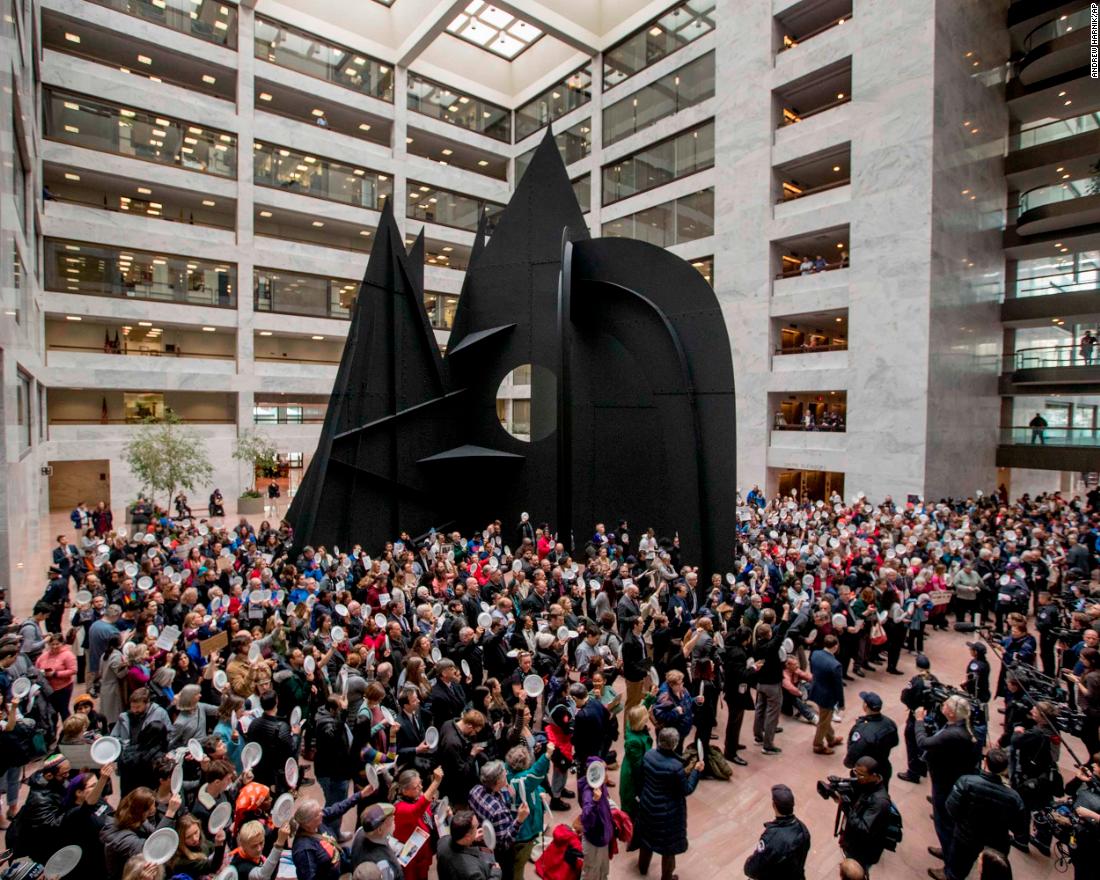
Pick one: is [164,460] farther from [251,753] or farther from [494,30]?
[494,30]

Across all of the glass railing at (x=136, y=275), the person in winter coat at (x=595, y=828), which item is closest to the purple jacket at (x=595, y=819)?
the person in winter coat at (x=595, y=828)

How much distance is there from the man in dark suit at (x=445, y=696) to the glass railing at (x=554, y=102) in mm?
35138

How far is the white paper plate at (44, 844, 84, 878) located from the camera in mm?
3521

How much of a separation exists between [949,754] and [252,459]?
94.0 feet

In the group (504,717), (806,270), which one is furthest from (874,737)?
(806,270)

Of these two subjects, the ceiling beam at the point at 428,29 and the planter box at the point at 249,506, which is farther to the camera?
the ceiling beam at the point at 428,29

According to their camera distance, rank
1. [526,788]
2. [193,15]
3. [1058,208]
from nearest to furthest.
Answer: [526,788] → [1058,208] → [193,15]

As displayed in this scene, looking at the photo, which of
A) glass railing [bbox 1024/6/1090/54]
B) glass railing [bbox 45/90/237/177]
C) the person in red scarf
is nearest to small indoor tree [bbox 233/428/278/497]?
glass railing [bbox 45/90/237/177]

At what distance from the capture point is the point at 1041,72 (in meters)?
24.2

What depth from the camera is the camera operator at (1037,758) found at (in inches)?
229

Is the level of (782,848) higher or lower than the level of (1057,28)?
lower

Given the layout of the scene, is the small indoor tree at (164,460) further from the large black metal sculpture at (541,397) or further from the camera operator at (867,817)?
the camera operator at (867,817)

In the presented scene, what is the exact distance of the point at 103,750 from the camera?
4.50 meters

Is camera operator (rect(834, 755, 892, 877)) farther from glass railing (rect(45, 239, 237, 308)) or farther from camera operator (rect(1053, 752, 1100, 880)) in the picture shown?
glass railing (rect(45, 239, 237, 308))
